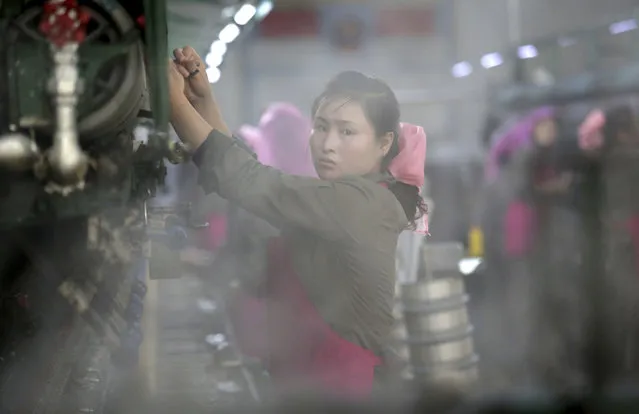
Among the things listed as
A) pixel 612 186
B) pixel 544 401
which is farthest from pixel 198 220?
pixel 612 186

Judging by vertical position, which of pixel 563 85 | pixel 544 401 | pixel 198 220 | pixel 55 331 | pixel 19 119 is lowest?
pixel 544 401

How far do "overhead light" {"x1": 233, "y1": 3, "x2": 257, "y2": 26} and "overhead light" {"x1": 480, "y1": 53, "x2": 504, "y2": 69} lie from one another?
399 mm

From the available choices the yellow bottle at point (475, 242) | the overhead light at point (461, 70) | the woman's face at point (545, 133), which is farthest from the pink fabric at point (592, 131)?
the overhead light at point (461, 70)

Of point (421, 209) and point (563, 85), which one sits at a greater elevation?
point (563, 85)

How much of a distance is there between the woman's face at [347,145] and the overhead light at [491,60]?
1.32ft

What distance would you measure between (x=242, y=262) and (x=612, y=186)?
1003 mm

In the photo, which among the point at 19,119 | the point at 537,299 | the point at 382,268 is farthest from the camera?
the point at 537,299

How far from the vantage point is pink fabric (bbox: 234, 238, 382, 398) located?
0.91 meters

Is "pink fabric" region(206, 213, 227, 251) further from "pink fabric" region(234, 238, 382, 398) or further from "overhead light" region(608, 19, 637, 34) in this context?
"overhead light" region(608, 19, 637, 34)

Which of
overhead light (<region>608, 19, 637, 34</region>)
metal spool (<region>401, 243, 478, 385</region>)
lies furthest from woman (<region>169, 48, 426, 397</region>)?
overhead light (<region>608, 19, 637, 34</region>)

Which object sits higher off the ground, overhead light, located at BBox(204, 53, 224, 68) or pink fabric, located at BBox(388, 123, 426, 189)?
overhead light, located at BBox(204, 53, 224, 68)

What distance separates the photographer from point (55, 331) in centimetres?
77

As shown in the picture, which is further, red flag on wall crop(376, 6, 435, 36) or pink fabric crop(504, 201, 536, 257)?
pink fabric crop(504, 201, 536, 257)

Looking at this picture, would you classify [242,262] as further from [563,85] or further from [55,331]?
[563,85]
